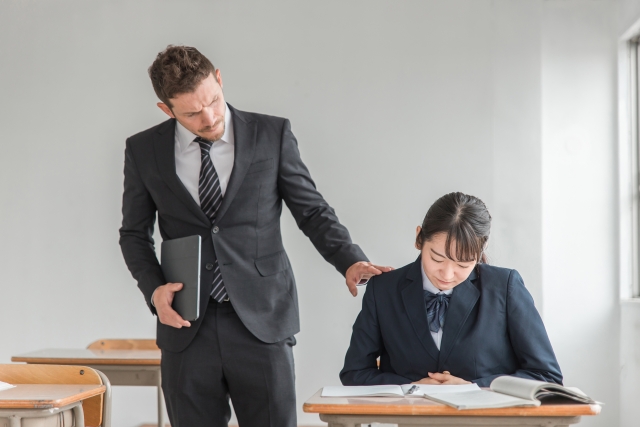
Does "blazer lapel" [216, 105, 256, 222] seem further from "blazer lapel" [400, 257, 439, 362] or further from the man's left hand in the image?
"blazer lapel" [400, 257, 439, 362]

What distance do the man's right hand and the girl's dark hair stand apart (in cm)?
65

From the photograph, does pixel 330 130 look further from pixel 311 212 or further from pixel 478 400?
pixel 478 400

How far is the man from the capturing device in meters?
1.62

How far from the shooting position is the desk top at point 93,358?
8.57ft

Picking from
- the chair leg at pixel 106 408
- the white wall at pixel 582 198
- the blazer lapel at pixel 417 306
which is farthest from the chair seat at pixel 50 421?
the white wall at pixel 582 198

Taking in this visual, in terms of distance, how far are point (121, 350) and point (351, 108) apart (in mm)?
1880

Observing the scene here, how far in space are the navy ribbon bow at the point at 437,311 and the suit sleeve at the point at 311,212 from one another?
8.3 inches

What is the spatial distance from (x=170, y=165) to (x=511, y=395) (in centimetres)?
98

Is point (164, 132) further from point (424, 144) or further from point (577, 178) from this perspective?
point (577, 178)

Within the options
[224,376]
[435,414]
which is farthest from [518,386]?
[224,376]

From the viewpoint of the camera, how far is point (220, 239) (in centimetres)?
166

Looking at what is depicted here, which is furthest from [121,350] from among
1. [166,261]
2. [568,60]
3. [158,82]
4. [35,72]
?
[568,60]

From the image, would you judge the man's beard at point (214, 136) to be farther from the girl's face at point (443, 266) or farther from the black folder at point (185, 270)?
the girl's face at point (443, 266)

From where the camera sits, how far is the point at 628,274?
3.65m
